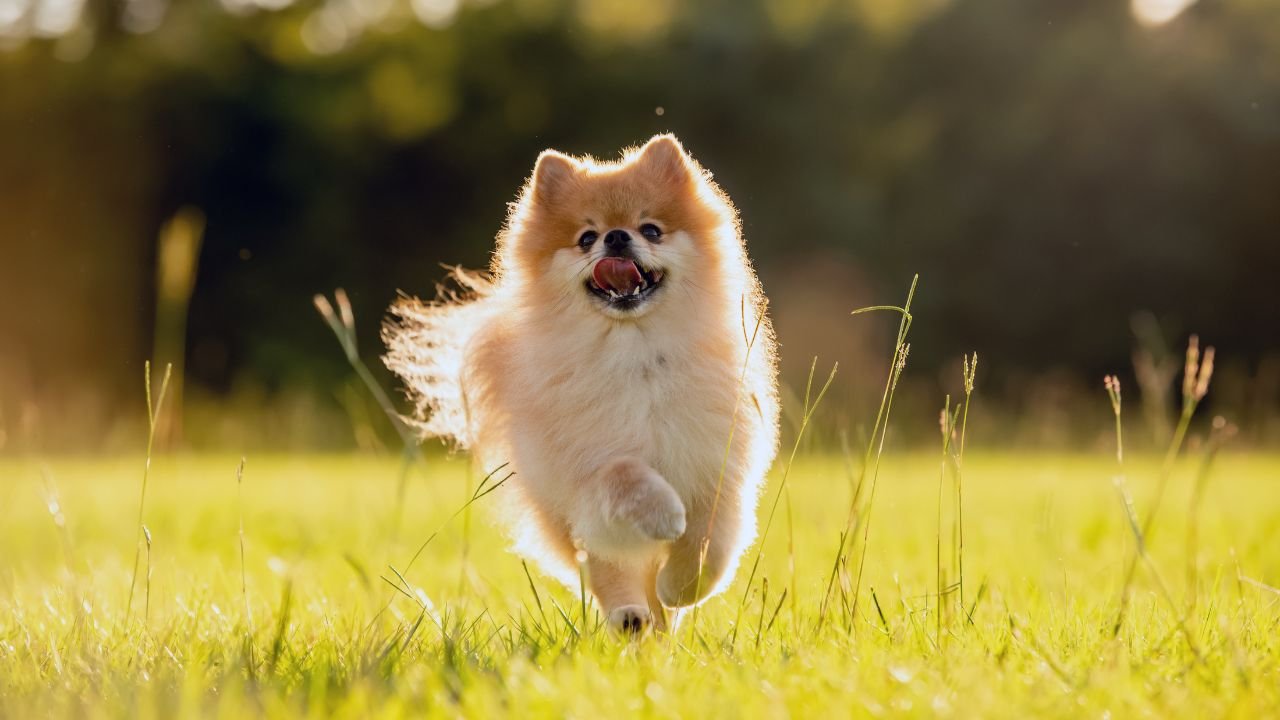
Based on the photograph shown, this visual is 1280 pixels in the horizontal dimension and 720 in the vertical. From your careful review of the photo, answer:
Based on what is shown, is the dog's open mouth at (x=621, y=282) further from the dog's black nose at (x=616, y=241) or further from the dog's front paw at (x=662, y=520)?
the dog's front paw at (x=662, y=520)

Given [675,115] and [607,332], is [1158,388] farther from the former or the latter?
[675,115]

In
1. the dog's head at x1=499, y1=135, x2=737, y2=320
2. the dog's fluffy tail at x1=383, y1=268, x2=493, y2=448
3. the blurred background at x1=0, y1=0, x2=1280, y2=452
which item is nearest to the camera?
the dog's head at x1=499, y1=135, x2=737, y2=320

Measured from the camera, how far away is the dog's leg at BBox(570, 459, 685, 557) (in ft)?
9.29

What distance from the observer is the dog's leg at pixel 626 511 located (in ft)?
9.29

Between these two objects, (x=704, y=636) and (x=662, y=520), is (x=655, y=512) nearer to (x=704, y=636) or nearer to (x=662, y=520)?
(x=662, y=520)

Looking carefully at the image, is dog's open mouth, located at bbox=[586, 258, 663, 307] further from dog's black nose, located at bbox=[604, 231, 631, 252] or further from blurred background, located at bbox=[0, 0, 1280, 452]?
blurred background, located at bbox=[0, 0, 1280, 452]

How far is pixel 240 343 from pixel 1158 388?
13.4m

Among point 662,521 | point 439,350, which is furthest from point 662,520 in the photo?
point 439,350

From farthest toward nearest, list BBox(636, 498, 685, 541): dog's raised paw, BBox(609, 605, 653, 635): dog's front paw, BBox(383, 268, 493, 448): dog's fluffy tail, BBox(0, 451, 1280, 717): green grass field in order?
BBox(383, 268, 493, 448): dog's fluffy tail, BBox(609, 605, 653, 635): dog's front paw, BBox(636, 498, 685, 541): dog's raised paw, BBox(0, 451, 1280, 717): green grass field

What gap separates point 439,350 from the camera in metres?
4.10

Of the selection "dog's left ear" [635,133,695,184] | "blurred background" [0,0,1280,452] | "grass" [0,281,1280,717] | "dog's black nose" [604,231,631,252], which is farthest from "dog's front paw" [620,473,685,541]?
"blurred background" [0,0,1280,452]

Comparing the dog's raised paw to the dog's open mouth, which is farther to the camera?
the dog's open mouth

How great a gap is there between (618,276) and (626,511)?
0.75 meters

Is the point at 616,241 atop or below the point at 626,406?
atop
